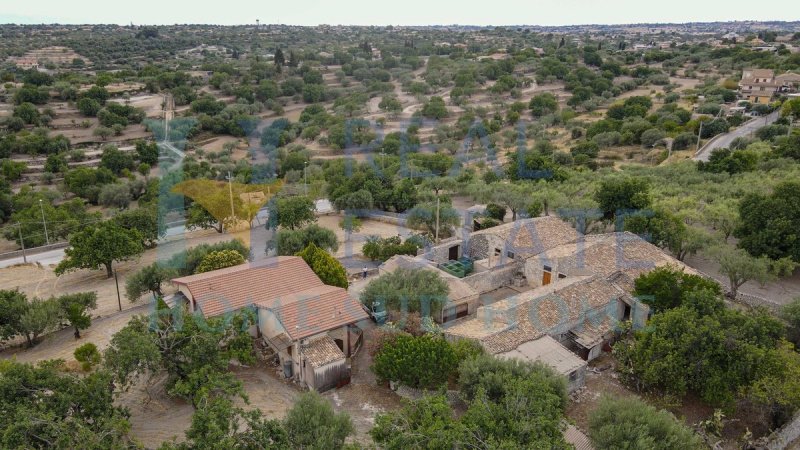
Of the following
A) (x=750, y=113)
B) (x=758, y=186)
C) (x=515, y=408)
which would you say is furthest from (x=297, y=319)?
(x=750, y=113)

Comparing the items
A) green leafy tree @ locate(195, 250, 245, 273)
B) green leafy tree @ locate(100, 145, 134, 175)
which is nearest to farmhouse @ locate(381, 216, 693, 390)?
green leafy tree @ locate(195, 250, 245, 273)

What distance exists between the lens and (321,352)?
682 inches

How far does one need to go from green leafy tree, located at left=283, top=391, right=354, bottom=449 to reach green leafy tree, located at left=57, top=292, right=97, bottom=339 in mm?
11708

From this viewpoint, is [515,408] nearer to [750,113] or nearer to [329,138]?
[329,138]

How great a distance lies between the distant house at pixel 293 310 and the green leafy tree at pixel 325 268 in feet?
3.16

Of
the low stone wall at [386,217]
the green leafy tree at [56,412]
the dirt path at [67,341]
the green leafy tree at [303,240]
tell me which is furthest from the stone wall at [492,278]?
the green leafy tree at [56,412]

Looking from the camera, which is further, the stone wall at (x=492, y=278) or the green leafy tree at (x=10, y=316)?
the stone wall at (x=492, y=278)

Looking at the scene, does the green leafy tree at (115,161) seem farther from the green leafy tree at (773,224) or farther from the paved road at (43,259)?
the green leafy tree at (773,224)

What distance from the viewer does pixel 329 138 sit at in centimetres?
6562

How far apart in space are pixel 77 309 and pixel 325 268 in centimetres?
946

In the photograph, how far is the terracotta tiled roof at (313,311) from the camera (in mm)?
17656

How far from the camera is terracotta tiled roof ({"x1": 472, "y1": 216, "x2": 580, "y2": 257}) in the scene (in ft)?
84.5

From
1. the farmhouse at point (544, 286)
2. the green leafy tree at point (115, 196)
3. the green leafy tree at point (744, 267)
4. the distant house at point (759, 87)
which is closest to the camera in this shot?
the farmhouse at point (544, 286)

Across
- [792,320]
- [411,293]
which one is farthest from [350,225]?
[792,320]
